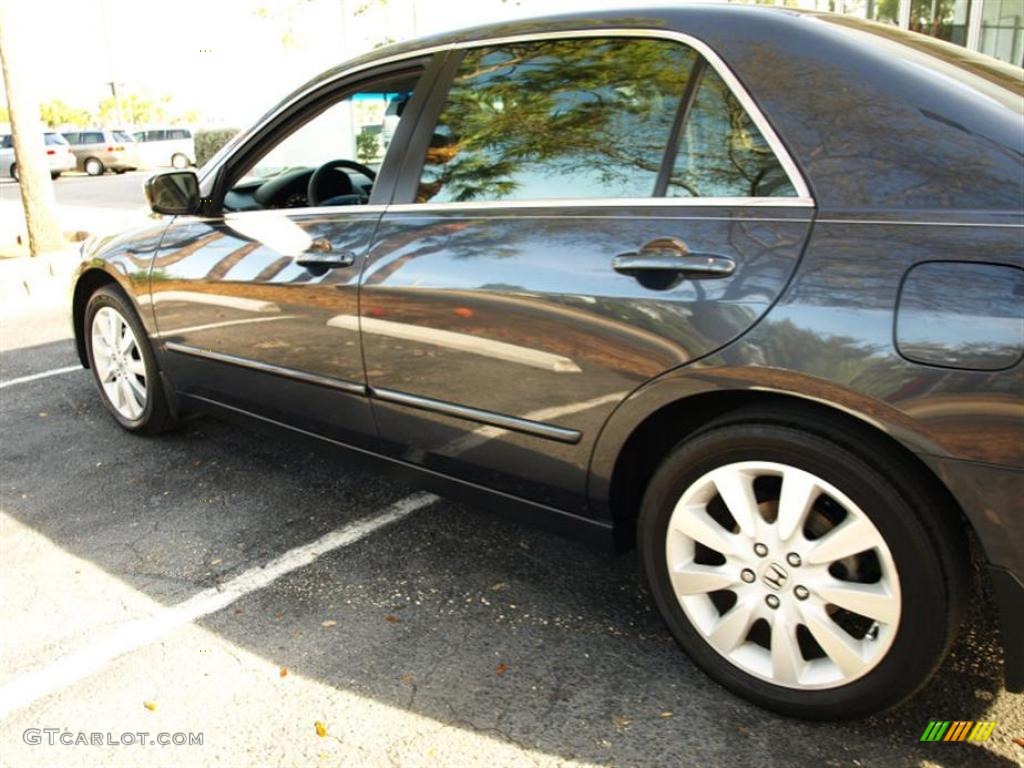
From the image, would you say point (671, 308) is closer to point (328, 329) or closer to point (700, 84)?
point (700, 84)

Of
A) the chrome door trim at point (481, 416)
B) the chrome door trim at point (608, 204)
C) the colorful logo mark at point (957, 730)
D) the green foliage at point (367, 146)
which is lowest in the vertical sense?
the colorful logo mark at point (957, 730)

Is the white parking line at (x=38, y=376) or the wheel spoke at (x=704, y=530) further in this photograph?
the white parking line at (x=38, y=376)

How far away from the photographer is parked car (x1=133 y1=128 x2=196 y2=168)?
32.9 metres

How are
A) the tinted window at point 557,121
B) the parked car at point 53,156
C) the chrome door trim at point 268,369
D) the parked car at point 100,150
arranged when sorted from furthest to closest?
the parked car at point 100,150, the parked car at point 53,156, the chrome door trim at point 268,369, the tinted window at point 557,121

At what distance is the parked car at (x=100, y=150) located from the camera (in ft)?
103

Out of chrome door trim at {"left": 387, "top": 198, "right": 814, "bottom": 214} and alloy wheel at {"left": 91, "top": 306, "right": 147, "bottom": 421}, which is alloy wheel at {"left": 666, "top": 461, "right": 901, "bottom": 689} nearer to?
chrome door trim at {"left": 387, "top": 198, "right": 814, "bottom": 214}

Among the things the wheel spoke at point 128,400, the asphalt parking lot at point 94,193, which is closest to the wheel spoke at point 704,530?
the wheel spoke at point 128,400

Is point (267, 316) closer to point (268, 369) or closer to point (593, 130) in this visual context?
point (268, 369)

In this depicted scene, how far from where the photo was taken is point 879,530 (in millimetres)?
1911

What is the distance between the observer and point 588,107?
242 centimetres

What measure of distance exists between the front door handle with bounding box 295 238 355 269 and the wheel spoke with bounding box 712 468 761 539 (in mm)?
1422

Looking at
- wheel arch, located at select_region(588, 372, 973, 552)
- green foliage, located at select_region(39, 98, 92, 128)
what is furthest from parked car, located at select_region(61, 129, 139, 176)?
green foliage, located at select_region(39, 98, 92, 128)

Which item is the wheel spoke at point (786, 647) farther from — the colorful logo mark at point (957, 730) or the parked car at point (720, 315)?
the colorful logo mark at point (957, 730)

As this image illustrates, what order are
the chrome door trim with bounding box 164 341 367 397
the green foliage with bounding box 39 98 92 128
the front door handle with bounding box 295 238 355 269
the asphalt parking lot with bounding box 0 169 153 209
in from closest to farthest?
the front door handle with bounding box 295 238 355 269 → the chrome door trim with bounding box 164 341 367 397 → the asphalt parking lot with bounding box 0 169 153 209 → the green foliage with bounding box 39 98 92 128
